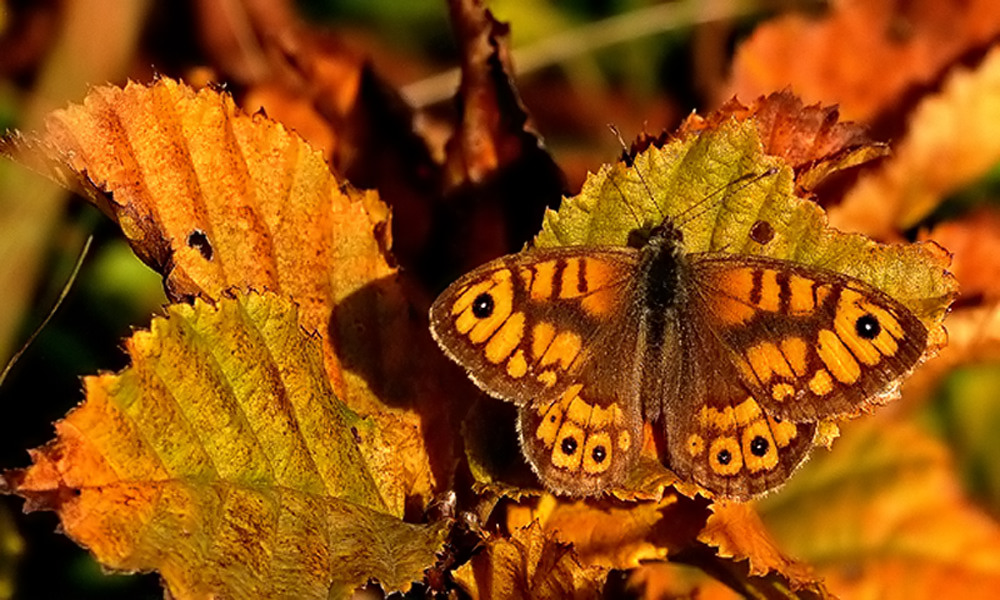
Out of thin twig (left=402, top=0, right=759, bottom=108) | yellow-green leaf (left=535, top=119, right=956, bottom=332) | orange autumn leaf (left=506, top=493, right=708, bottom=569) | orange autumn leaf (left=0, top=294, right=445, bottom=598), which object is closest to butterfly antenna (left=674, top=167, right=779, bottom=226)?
yellow-green leaf (left=535, top=119, right=956, bottom=332)

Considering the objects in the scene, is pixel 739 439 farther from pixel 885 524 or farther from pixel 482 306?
pixel 885 524

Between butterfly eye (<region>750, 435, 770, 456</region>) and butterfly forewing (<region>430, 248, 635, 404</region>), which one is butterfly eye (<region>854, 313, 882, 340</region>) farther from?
butterfly forewing (<region>430, 248, 635, 404</region>)

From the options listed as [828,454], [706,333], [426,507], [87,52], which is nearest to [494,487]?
[426,507]

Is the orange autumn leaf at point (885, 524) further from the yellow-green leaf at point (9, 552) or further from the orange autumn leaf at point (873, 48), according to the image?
the yellow-green leaf at point (9, 552)

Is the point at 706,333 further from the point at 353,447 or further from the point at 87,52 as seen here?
the point at 87,52

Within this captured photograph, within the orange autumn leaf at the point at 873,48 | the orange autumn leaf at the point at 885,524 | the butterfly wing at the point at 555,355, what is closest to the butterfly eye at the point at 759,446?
the butterfly wing at the point at 555,355

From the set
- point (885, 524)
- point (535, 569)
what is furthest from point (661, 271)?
point (885, 524)
